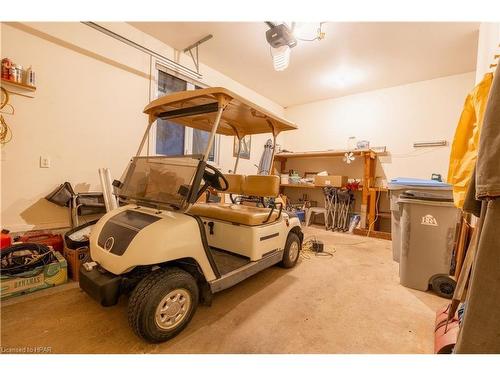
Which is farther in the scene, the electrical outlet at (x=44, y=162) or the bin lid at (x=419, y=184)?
the electrical outlet at (x=44, y=162)

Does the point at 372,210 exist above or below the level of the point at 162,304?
above

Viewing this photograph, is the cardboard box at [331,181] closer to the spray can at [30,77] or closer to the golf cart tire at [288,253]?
the golf cart tire at [288,253]

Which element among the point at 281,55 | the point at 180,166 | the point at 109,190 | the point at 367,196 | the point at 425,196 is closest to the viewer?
the point at 180,166

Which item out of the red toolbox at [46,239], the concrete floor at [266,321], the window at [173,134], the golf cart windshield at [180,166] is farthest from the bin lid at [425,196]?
the red toolbox at [46,239]

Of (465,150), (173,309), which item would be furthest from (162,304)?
(465,150)

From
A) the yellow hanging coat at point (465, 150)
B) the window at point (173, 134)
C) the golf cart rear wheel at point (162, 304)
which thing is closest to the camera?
the golf cart rear wheel at point (162, 304)

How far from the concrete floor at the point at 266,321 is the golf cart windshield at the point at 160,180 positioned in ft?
2.88

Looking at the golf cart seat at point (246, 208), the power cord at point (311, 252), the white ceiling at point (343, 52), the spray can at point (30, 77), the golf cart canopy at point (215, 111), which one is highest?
the white ceiling at point (343, 52)

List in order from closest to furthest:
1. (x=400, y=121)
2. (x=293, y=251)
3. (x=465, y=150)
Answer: (x=465, y=150) < (x=293, y=251) < (x=400, y=121)

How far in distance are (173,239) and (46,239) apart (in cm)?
192

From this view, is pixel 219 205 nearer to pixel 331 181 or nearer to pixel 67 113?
pixel 67 113

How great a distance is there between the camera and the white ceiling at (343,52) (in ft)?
10.4

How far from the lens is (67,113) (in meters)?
2.65

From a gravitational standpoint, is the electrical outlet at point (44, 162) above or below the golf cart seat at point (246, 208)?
above
